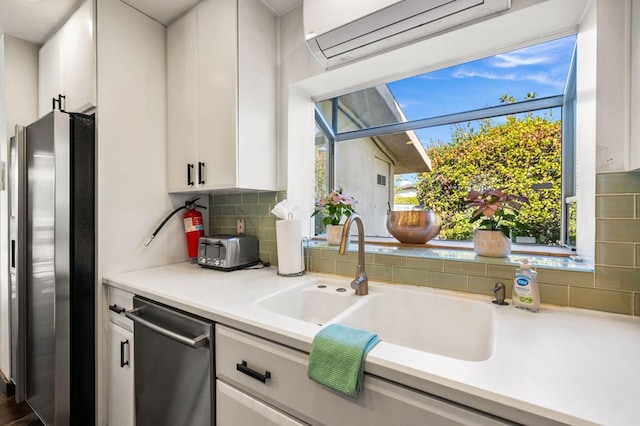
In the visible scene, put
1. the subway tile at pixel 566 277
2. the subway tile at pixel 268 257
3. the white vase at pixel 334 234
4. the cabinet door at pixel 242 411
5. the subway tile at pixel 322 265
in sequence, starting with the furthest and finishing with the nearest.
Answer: the subway tile at pixel 268 257 < the white vase at pixel 334 234 < the subway tile at pixel 322 265 < the subway tile at pixel 566 277 < the cabinet door at pixel 242 411

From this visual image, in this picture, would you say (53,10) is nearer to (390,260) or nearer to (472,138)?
(390,260)

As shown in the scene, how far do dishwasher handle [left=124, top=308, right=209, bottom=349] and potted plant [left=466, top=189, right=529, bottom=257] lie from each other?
121 centimetres

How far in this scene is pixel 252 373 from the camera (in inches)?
36.3

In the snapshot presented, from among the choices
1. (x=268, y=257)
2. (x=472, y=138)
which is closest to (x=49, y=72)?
(x=268, y=257)

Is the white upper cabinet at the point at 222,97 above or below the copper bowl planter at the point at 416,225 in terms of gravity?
above

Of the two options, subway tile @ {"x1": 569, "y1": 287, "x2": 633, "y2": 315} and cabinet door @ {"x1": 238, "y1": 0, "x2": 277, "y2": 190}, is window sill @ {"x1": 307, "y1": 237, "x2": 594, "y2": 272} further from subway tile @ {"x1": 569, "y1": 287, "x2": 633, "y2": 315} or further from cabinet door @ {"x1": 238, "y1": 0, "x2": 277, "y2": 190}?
cabinet door @ {"x1": 238, "y1": 0, "x2": 277, "y2": 190}

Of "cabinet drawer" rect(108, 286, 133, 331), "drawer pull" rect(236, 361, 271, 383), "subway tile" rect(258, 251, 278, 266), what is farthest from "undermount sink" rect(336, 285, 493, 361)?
"cabinet drawer" rect(108, 286, 133, 331)

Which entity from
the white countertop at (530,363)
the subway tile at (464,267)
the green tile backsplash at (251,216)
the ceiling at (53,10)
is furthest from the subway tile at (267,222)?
the ceiling at (53,10)

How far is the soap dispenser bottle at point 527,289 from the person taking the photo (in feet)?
3.36

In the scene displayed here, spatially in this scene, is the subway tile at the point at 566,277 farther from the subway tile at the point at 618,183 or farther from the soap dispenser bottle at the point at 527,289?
the subway tile at the point at 618,183

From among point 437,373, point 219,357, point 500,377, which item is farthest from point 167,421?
point 500,377

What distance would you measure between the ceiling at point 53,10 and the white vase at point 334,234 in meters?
1.32

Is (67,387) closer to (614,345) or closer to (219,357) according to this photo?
(219,357)

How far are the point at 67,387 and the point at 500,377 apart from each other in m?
1.97
